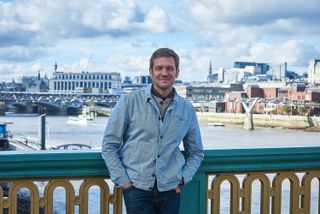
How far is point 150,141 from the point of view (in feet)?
8.76

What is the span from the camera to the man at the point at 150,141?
266cm

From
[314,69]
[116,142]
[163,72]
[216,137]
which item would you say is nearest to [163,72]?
[163,72]

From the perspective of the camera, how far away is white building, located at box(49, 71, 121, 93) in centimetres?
10650

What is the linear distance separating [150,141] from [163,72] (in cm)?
33

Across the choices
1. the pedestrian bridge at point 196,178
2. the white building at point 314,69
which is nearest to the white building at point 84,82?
the white building at point 314,69

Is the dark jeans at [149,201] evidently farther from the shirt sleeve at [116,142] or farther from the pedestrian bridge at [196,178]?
the pedestrian bridge at [196,178]

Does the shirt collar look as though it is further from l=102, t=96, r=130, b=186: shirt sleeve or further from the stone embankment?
the stone embankment

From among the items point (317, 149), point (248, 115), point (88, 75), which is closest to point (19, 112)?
point (88, 75)

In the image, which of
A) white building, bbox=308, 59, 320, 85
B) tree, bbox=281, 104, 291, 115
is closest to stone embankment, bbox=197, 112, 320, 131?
tree, bbox=281, 104, 291, 115

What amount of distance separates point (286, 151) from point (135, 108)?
0.98m

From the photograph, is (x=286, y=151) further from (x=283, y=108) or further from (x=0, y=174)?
(x=283, y=108)

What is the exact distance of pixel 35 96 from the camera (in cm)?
→ 9219

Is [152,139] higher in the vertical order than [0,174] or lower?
higher

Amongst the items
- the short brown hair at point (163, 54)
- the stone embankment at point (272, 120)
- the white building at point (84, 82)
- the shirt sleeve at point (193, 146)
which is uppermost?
the white building at point (84, 82)
